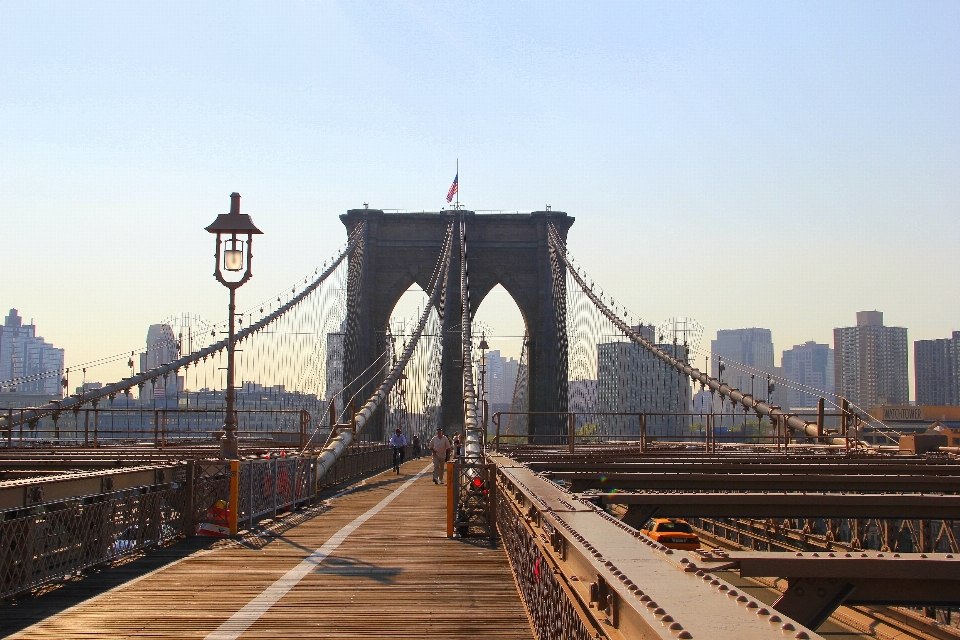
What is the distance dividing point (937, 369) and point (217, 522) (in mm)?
148156

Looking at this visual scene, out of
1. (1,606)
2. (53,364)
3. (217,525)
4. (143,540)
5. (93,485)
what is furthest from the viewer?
(53,364)

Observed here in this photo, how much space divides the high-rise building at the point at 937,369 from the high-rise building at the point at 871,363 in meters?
12.7

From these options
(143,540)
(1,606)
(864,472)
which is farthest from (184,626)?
(864,472)

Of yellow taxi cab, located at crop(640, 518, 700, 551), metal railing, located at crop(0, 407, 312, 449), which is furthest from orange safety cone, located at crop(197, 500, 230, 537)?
yellow taxi cab, located at crop(640, 518, 700, 551)

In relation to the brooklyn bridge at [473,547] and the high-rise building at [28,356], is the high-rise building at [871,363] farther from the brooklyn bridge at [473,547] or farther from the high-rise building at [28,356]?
the brooklyn bridge at [473,547]

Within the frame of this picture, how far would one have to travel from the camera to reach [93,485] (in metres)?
9.89

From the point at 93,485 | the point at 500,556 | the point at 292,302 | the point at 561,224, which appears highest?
the point at 561,224

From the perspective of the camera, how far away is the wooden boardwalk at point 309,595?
7117 mm

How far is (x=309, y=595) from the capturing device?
336 inches

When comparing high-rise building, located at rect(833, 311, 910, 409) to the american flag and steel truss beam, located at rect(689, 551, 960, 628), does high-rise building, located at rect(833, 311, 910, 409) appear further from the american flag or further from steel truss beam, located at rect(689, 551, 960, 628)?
steel truss beam, located at rect(689, 551, 960, 628)

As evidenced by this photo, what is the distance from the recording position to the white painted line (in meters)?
7.02

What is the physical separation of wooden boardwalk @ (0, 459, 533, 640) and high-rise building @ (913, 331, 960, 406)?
14080cm

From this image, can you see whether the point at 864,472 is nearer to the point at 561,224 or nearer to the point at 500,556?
the point at 500,556

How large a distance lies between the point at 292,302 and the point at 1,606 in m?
39.8
